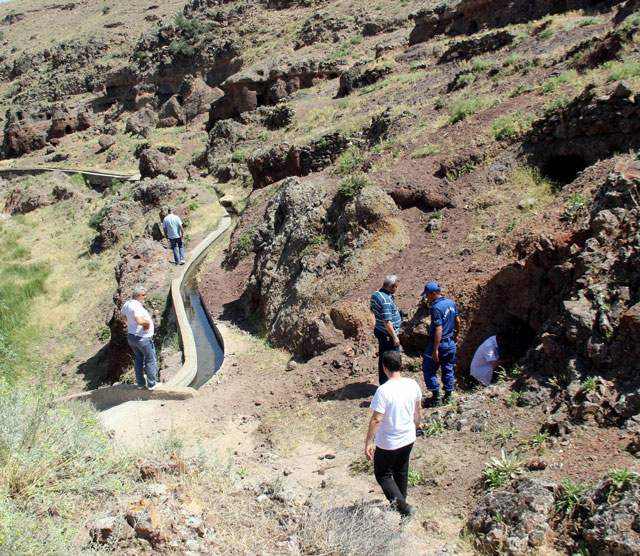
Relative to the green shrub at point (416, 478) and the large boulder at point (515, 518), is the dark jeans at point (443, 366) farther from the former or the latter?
the large boulder at point (515, 518)

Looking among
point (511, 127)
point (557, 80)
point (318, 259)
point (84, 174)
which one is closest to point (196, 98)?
point (84, 174)

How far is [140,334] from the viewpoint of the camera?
345 inches

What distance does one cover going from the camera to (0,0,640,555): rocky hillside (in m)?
4.95

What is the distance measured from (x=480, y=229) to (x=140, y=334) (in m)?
5.89

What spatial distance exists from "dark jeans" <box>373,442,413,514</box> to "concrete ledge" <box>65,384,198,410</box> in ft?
16.1

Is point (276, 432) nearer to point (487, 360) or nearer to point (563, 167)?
point (487, 360)

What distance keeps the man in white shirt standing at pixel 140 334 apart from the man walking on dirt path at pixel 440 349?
452 centimetres

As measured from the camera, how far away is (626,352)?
523cm

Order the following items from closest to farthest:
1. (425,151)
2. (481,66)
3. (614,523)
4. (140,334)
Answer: (614,523)
(140,334)
(425,151)
(481,66)

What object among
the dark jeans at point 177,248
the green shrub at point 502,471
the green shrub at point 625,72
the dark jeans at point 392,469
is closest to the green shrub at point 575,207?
the green shrub at point 502,471

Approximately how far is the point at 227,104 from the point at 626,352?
118 feet

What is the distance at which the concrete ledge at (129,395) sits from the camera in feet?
29.1

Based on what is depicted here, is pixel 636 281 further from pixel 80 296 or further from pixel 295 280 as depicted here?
pixel 80 296

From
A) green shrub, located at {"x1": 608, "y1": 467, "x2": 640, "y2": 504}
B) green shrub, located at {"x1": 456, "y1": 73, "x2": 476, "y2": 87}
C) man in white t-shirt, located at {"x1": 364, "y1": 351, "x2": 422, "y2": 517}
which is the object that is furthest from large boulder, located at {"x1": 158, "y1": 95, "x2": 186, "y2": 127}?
green shrub, located at {"x1": 608, "y1": 467, "x2": 640, "y2": 504}
